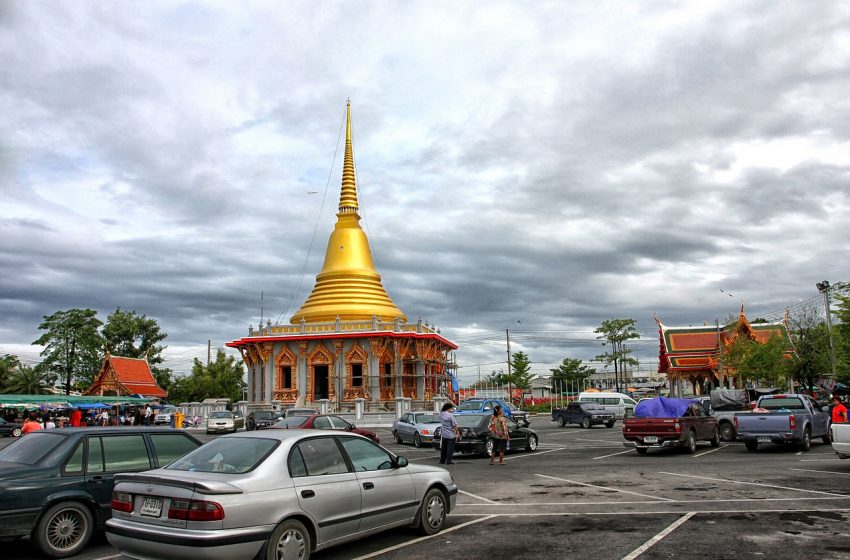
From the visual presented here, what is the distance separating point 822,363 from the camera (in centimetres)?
4156

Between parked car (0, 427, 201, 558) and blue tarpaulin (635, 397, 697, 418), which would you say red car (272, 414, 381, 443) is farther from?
parked car (0, 427, 201, 558)

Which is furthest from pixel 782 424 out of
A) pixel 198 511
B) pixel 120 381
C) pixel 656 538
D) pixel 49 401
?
pixel 120 381

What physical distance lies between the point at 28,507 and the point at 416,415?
1859cm

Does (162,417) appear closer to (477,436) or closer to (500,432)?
(477,436)

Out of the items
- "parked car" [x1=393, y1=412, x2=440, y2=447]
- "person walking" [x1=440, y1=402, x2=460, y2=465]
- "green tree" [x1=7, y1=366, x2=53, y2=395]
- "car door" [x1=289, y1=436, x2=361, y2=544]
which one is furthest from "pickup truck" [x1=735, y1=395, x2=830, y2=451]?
"green tree" [x1=7, y1=366, x2=53, y2=395]

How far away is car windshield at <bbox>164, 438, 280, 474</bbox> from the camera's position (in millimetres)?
7047

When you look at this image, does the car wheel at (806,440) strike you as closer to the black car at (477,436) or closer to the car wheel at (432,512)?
the black car at (477,436)

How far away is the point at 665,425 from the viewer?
1912 centimetres

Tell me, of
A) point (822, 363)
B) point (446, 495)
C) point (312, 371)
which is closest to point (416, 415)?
point (446, 495)

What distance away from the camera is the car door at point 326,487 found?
23.4 feet

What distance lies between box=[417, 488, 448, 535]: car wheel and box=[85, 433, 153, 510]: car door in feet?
12.4

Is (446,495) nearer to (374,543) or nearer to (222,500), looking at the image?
(374,543)

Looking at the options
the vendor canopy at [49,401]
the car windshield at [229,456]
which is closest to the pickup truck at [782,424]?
the car windshield at [229,456]

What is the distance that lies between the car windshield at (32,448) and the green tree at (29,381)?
58.1 metres
